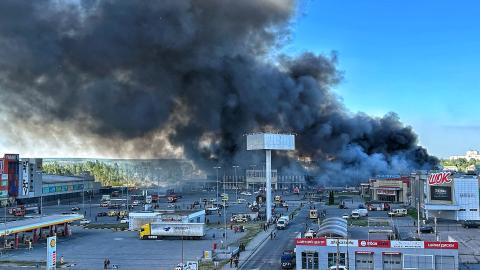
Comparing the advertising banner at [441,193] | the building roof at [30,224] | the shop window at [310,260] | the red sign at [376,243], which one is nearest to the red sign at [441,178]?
the advertising banner at [441,193]

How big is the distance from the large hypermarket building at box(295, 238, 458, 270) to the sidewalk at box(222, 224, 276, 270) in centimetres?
487

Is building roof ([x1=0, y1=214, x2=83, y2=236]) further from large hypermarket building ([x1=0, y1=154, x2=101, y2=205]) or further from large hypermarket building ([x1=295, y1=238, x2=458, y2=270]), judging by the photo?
large hypermarket building ([x1=0, y1=154, x2=101, y2=205])

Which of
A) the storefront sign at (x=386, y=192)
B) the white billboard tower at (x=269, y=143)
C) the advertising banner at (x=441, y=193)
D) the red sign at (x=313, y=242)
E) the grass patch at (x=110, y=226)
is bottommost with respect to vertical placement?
the grass patch at (x=110, y=226)

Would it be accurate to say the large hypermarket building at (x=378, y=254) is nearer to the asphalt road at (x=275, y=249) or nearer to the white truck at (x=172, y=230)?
the asphalt road at (x=275, y=249)

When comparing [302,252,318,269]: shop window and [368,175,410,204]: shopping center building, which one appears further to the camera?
[368,175,410,204]: shopping center building

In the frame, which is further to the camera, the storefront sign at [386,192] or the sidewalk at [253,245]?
the storefront sign at [386,192]

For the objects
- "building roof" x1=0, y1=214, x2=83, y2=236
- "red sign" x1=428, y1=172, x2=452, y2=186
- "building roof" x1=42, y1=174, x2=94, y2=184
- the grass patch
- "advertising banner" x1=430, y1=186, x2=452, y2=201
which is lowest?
the grass patch

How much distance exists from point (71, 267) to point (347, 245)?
1606 cm

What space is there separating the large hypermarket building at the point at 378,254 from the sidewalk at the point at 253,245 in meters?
4.87

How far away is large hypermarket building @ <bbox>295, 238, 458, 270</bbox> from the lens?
26984mm

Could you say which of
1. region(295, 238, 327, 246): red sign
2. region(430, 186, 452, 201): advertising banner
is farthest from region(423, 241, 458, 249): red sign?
region(430, 186, 452, 201): advertising banner

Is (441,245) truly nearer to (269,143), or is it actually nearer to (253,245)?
(253,245)

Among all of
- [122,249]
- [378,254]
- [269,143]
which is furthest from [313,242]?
[269,143]

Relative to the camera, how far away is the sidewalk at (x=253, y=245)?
32.8m
